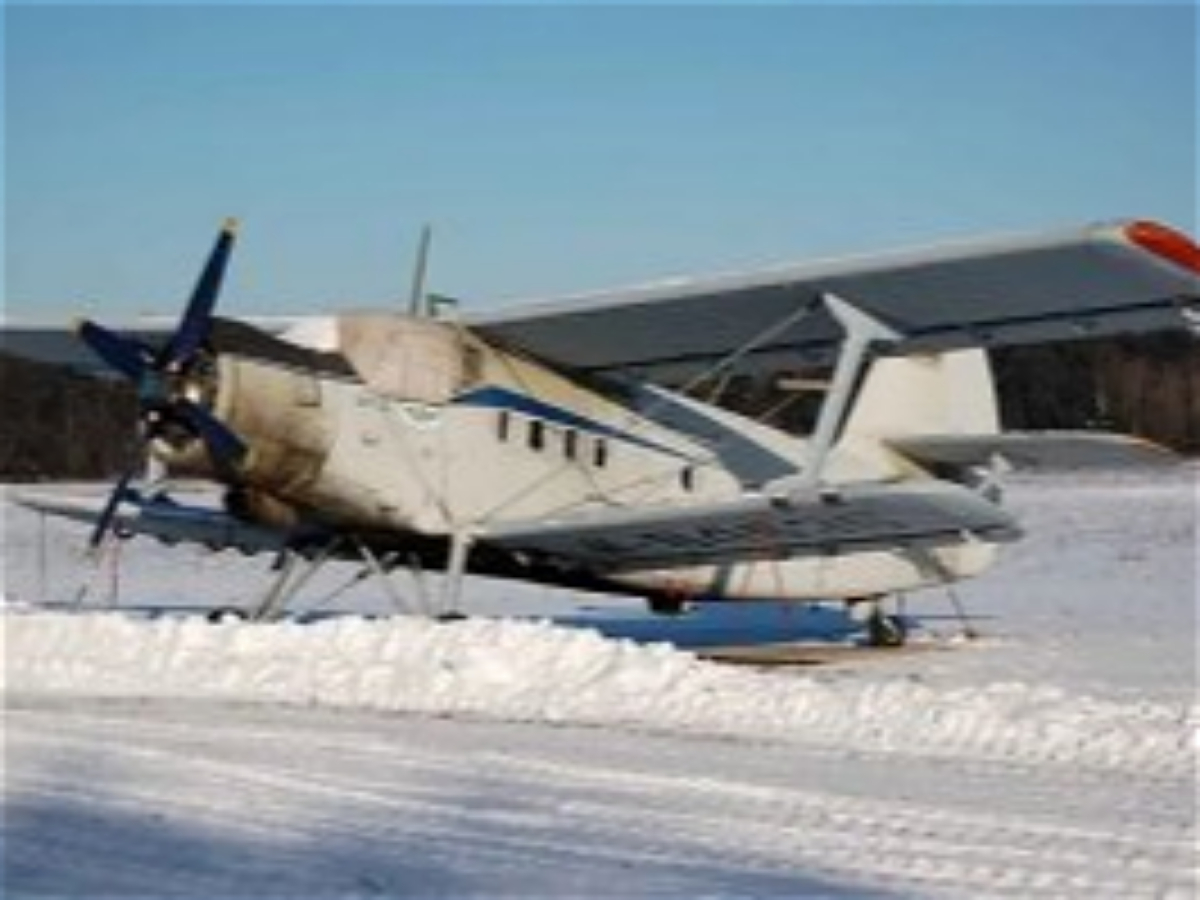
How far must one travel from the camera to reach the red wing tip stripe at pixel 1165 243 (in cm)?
1150

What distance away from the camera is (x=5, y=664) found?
10875 mm

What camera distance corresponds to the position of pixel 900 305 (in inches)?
528

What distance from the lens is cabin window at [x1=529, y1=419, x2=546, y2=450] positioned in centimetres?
1397

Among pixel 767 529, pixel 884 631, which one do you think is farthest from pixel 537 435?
pixel 884 631

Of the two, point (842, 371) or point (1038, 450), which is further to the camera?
point (1038, 450)

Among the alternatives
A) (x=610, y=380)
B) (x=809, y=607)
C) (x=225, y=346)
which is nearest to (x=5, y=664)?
(x=225, y=346)

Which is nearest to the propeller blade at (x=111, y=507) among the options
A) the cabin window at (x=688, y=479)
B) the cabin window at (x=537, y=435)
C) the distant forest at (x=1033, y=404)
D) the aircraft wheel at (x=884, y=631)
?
the cabin window at (x=537, y=435)

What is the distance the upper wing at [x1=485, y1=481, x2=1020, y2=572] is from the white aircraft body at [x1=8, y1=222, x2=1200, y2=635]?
26 millimetres

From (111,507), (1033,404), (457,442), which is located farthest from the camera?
(1033,404)

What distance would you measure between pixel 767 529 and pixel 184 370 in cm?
429

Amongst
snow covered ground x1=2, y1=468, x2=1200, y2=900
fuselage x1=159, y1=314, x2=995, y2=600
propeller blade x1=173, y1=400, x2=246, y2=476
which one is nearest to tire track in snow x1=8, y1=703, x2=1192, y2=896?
snow covered ground x1=2, y1=468, x2=1200, y2=900

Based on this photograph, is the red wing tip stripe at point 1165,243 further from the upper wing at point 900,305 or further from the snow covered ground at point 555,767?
the snow covered ground at point 555,767

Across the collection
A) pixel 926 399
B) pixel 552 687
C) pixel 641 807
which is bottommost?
pixel 552 687

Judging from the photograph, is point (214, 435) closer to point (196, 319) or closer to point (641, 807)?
point (196, 319)
